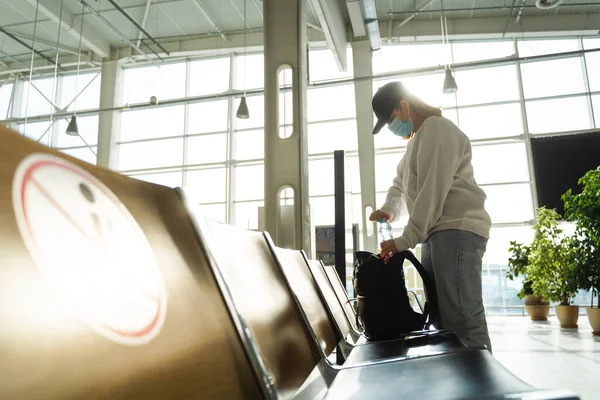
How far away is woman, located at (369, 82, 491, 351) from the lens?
154 cm

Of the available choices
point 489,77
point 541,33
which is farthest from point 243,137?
point 541,33

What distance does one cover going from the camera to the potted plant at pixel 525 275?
7.73 metres

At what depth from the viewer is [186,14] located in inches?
427

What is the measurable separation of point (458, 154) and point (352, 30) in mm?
9806

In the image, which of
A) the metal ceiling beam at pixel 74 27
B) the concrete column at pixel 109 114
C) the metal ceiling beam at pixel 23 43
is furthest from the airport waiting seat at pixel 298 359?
the concrete column at pixel 109 114

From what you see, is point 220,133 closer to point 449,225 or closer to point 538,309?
point 538,309

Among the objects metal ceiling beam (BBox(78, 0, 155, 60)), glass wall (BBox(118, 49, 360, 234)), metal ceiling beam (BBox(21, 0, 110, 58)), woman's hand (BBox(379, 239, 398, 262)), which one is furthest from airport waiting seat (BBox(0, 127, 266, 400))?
metal ceiling beam (BBox(21, 0, 110, 58))

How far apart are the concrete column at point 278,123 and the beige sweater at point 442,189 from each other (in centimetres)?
240

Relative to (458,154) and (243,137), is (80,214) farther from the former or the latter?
(243,137)

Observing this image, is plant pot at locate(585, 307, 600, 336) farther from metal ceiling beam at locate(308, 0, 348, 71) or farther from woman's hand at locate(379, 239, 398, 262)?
metal ceiling beam at locate(308, 0, 348, 71)

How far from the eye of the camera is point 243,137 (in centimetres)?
1166

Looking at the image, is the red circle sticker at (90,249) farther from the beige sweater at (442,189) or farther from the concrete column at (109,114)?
the concrete column at (109,114)

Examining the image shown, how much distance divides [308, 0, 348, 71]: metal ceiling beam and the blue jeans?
6.12 metres

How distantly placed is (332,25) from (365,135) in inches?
89.2
